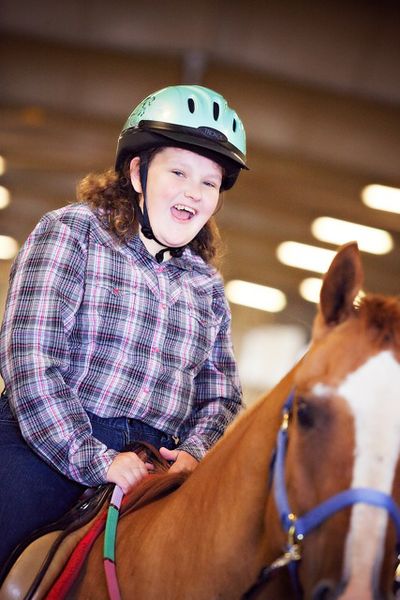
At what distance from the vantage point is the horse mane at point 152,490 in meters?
1.88

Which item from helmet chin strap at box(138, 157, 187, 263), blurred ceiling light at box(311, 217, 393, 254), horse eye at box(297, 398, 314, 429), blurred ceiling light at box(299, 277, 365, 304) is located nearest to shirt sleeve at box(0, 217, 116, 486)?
helmet chin strap at box(138, 157, 187, 263)

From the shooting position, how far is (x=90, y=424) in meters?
2.09

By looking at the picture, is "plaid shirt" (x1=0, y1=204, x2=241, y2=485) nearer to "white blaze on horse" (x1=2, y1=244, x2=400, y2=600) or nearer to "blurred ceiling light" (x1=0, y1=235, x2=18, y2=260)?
"white blaze on horse" (x1=2, y1=244, x2=400, y2=600)

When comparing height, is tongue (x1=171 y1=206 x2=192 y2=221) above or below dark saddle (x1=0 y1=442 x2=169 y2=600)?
above

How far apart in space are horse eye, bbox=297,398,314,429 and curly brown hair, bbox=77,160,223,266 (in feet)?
3.68

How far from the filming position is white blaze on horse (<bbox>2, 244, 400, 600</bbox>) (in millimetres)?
1285

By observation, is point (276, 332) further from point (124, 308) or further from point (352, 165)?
point (124, 308)

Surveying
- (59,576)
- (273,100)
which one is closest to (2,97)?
(273,100)

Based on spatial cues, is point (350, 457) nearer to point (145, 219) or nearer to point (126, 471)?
point (126, 471)

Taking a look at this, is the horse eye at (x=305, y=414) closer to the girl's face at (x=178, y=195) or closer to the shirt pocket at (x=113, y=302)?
the shirt pocket at (x=113, y=302)

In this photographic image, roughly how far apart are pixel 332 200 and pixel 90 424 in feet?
22.9

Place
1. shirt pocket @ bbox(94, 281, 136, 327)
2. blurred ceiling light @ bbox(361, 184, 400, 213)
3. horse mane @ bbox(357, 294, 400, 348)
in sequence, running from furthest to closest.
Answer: blurred ceiling light @ bbox(361, 184, 400, 213) < shirt pocket @ bbox(94, 281, 136, 327) < horse mane @ bbox(357, 294, 400, 348)

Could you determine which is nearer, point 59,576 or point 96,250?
point 59,576

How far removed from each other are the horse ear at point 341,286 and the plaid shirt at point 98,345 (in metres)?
0.80
